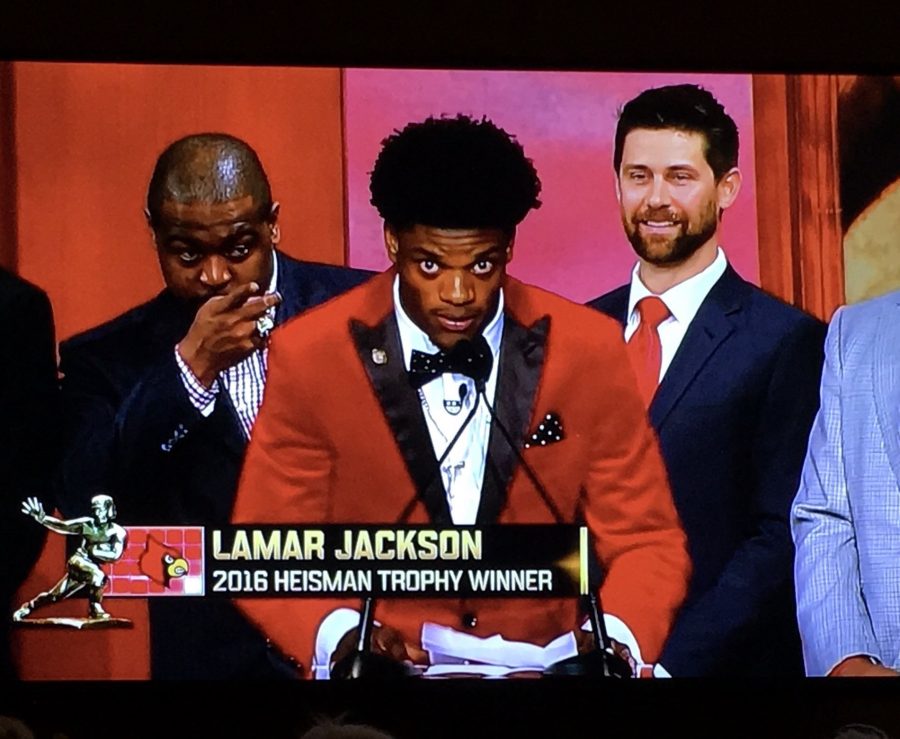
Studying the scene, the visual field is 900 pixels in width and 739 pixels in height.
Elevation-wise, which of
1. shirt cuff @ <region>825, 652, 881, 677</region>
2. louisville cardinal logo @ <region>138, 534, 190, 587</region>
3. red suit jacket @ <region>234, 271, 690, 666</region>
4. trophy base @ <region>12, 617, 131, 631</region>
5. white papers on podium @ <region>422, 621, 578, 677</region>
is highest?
red suit jacket @ <region>234, 271, 690, 666</region>

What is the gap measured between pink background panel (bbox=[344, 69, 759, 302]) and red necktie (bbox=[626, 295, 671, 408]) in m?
0.10

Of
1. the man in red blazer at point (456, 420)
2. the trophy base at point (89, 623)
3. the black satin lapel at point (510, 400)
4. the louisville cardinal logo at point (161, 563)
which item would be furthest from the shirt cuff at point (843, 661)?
the trophy base at point (89, 623)

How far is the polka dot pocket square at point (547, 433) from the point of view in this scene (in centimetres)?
376

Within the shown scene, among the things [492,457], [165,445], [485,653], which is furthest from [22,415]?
[485,653]

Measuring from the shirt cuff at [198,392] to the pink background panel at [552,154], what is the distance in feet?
1.54

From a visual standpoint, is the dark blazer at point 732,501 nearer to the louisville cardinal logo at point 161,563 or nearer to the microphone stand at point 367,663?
the microphone stand at point 367,663

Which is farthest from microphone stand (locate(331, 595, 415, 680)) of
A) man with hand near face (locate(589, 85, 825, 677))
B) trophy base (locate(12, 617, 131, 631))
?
man with hand near face (locate(589, 85, 825, 677))

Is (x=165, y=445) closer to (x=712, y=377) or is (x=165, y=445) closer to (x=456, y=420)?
(x=456, y=420)

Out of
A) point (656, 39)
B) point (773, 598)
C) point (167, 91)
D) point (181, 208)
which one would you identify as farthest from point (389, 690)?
point (656, 39)

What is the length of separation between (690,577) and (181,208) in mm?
1516

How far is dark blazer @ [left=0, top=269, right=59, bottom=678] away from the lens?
3.73 m

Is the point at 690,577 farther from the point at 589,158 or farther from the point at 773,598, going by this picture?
the point at 589,158

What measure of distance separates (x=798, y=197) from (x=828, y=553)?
0.87 meters

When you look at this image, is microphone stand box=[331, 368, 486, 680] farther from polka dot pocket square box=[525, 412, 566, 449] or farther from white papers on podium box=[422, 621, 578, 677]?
polka dot pocket square box=[525, 412, 566, 449]
